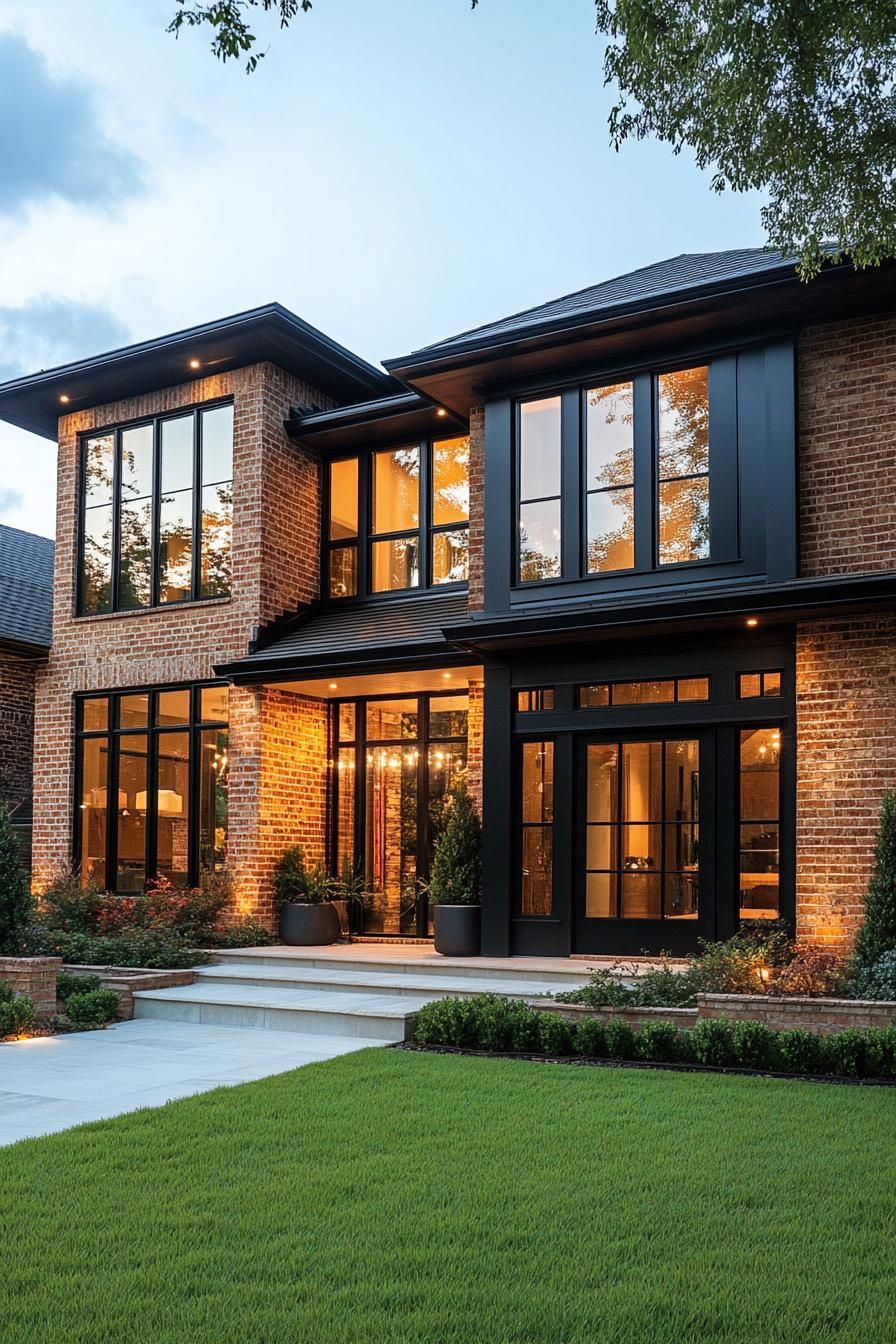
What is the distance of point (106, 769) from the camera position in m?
16.3

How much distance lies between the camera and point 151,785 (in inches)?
624

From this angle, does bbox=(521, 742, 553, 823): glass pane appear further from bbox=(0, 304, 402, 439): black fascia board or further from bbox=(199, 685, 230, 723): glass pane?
bbox=(0, 304, 402, 439): black fascia board

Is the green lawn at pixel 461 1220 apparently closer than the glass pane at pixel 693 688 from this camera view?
Yes

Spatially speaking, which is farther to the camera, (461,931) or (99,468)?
(99,468)

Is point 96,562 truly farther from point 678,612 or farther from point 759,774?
point 759,774

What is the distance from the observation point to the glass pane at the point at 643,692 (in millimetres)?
12102

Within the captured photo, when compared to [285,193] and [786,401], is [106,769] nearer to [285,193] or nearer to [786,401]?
[786,401]

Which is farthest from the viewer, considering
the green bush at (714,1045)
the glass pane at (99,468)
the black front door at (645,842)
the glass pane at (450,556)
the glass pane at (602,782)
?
the glass pane at (99,468)

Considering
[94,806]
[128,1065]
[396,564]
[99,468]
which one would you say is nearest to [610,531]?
[396,564]

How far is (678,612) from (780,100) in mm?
4711

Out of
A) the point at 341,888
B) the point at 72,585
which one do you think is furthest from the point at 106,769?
the point at 341,888

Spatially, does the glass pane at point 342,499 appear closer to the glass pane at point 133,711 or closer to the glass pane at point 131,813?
the glass pane at point 133,711

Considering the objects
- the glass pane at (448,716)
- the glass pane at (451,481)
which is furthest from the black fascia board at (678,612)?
the glass pane at (451,481)

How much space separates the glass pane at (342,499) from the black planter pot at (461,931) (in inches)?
219
